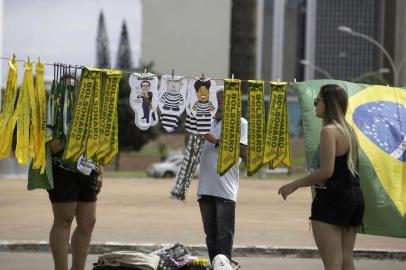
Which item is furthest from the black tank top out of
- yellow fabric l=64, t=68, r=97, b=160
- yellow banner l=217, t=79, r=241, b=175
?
yellow fabric l=64, t=68, r=97, b=160

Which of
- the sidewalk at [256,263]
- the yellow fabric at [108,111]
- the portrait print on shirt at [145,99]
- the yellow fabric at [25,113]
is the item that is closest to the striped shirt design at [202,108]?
the portrait print on shirt at [145,99]

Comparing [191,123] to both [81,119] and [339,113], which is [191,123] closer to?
[81,119]

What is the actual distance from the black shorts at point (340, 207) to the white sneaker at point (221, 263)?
149 centimetres

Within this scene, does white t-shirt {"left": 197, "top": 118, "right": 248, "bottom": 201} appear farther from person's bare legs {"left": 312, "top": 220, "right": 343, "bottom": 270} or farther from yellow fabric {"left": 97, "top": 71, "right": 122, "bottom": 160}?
person's bare legs {"left": 312, "top": 220, "right": 343, "bottom": 270}

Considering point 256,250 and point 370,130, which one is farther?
point 256,250

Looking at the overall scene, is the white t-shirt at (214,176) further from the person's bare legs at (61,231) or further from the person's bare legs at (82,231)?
the person's bare legs at (61,231)

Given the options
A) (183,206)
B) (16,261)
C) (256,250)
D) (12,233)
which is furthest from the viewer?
(183,206)

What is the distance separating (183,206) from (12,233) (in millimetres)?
6829

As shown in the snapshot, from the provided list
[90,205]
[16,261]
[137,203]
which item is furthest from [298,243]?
[137,203]

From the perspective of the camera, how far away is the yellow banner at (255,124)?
27.0 ft

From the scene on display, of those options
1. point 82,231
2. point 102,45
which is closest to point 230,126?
point 82,231

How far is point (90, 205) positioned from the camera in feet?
27.0

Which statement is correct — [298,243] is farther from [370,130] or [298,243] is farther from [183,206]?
[183,206]

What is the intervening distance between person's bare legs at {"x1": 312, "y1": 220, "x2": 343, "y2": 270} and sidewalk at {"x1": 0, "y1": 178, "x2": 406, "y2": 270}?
334 centimetres
